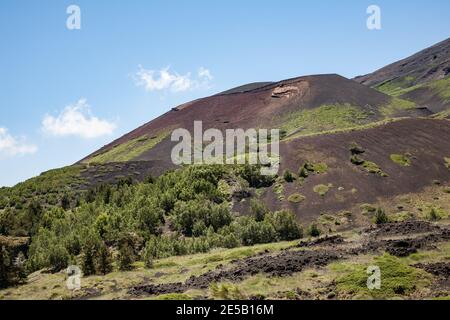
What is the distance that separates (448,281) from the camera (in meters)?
24.2

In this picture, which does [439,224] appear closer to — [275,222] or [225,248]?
[275,222]

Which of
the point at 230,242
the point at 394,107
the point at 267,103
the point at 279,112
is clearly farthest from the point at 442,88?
the point at 230,242

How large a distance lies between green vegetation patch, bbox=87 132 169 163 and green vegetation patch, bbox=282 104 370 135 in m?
23.9

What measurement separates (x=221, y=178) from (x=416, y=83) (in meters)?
140

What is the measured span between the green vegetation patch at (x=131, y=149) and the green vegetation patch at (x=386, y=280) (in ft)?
211

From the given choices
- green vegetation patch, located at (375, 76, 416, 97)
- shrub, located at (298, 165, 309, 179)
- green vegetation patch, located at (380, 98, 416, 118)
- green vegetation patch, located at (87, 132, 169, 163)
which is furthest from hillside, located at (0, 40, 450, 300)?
green vegetation patch, located at (375, 76, 416, 97)

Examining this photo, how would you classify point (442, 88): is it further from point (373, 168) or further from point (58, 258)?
point (58, 258)

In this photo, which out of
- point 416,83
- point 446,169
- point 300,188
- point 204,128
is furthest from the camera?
point 416,83

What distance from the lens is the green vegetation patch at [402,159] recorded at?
5816 cm

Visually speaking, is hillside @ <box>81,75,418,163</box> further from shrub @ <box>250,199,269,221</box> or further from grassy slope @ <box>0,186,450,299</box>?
grassy slope @ <box>0,186,450,299</box>

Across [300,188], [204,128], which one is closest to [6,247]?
[300,188]

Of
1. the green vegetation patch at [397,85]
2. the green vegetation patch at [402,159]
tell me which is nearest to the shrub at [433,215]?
the green vegetation patch at [402,159]

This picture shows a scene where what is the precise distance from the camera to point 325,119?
85.1 metres
